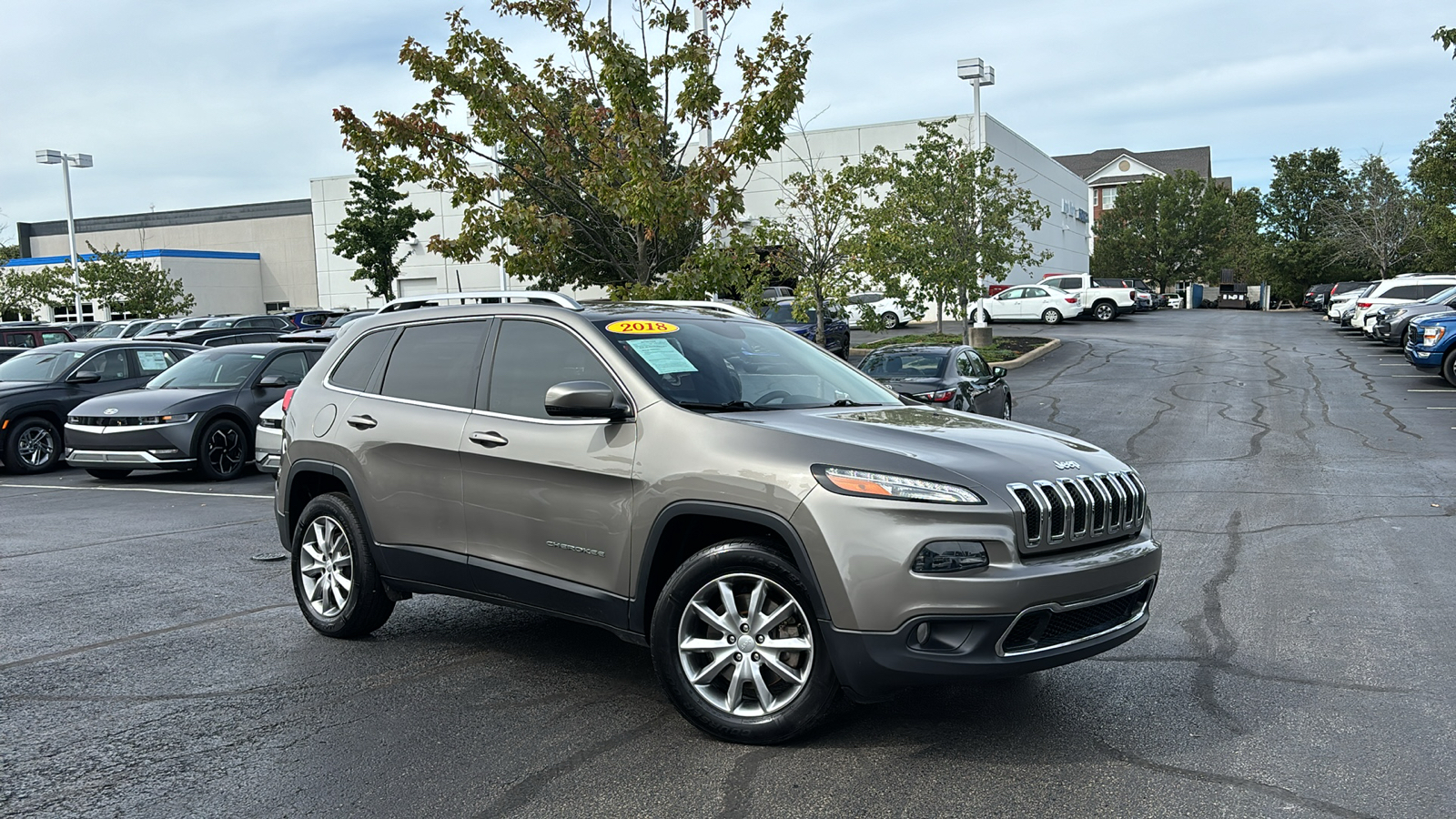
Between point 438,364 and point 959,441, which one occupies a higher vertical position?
point 438,364

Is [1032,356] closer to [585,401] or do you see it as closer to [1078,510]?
[1078,510]

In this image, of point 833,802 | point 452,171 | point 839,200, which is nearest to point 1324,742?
point 833,802

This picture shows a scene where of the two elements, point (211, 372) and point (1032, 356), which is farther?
point (1032, 356)

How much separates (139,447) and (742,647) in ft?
37.3

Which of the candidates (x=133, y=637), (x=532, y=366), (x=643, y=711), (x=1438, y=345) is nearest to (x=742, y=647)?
(x=643, y=711)

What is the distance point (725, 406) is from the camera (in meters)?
4.84

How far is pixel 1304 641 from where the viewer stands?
18.9 feet

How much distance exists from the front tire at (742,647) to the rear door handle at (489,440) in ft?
3.73

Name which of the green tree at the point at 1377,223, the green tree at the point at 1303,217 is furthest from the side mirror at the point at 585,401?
the green tree at the point at 1303,217

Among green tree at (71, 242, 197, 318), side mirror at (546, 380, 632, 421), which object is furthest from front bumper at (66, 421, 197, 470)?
green tree at (71, 242, 197, 318)

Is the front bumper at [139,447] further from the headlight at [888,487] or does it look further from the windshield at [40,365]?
the headlight at [888,487]

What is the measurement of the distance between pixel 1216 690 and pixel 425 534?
3.66 meters

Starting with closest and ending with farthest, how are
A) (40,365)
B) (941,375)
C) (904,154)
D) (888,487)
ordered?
1. (888,487)
2. (941,375)
3. (40,365)
4. (904,154)

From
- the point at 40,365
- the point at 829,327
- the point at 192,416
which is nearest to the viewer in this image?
the point at 192,416
